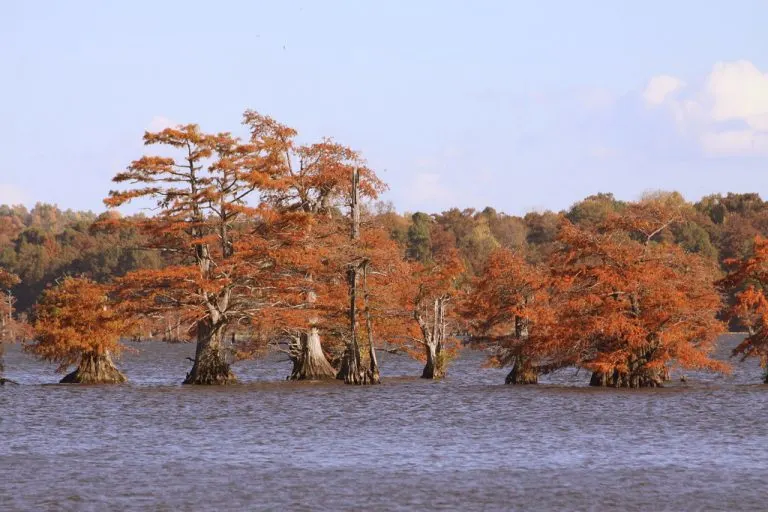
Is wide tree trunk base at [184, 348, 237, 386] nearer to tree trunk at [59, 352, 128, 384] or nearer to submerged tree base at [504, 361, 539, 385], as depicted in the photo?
tree trunk at [59, 352, 128, 384]

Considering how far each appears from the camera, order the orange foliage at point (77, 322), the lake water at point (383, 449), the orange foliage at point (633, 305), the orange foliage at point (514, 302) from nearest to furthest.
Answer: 1. the lake water at point (383, 449)
2. the orange foliage at point (633, 305)
3. the orange foliage at point (514, 302)
4. the orange foliage at point (77, 322)

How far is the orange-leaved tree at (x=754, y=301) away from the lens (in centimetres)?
5141

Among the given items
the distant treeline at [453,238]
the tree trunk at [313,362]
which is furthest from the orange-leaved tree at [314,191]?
the distant treeline at [453,238]

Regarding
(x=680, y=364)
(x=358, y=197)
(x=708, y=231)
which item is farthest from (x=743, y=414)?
(x=708, y=231)

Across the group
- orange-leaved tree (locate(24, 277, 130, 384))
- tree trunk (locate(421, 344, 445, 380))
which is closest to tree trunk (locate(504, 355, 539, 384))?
tree trunk (locate(421, 344, 445, 380))

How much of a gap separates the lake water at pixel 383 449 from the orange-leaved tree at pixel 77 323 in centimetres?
211

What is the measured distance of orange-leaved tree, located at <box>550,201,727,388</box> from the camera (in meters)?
48.0

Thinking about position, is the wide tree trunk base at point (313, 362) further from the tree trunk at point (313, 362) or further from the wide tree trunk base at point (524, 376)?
the wide tree trunk base at point (524, 376)

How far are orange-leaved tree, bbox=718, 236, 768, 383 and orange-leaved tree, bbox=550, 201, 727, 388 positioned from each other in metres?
1.85

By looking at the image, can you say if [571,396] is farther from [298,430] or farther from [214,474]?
[214,474]

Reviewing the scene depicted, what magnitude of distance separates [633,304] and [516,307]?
21.3ft

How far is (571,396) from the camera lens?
162 ft

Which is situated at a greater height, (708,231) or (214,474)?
(708,231)

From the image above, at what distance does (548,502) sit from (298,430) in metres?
15.0
